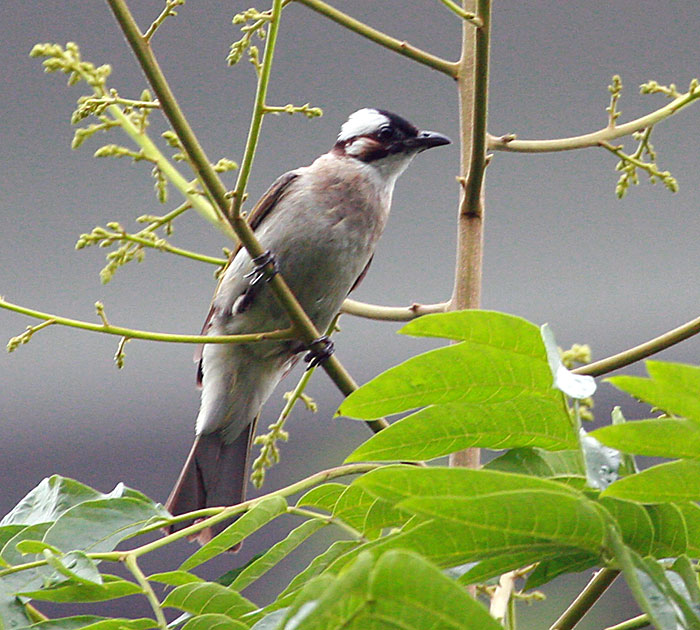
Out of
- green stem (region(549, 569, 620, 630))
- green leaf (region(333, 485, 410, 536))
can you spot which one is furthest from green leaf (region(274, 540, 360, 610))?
green stem (region(549, 569, 620, 630))

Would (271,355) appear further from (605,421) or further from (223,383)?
(605,421)

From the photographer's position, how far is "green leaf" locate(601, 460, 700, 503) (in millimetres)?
710

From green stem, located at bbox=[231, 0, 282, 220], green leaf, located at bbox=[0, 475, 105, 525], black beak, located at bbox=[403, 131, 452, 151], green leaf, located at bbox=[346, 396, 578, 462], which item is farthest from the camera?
black beak, located at bbox=[403, 131, 452, 151]

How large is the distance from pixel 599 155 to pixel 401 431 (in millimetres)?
3815

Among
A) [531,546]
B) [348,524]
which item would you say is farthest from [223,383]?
[531,546]

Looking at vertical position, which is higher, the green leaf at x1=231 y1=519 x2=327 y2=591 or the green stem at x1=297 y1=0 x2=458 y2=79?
the green stem at x1=297 y1=0 x2=458 y2=79

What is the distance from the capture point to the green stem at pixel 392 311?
1779 millimetres

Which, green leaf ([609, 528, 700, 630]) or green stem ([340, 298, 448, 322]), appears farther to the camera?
green stem ([340, 298, 448, 322])

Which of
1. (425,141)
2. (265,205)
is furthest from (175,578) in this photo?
(425,141)

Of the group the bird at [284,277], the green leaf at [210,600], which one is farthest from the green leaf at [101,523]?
the bird at [284,277]

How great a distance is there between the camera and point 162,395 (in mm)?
5461

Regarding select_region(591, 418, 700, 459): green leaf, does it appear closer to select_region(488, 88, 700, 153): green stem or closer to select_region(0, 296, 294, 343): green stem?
select_region(0, 296, 294, 343): green stem

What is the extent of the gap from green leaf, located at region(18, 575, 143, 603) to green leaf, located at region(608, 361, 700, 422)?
0.52 m

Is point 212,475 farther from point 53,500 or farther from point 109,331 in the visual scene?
point 53,500
